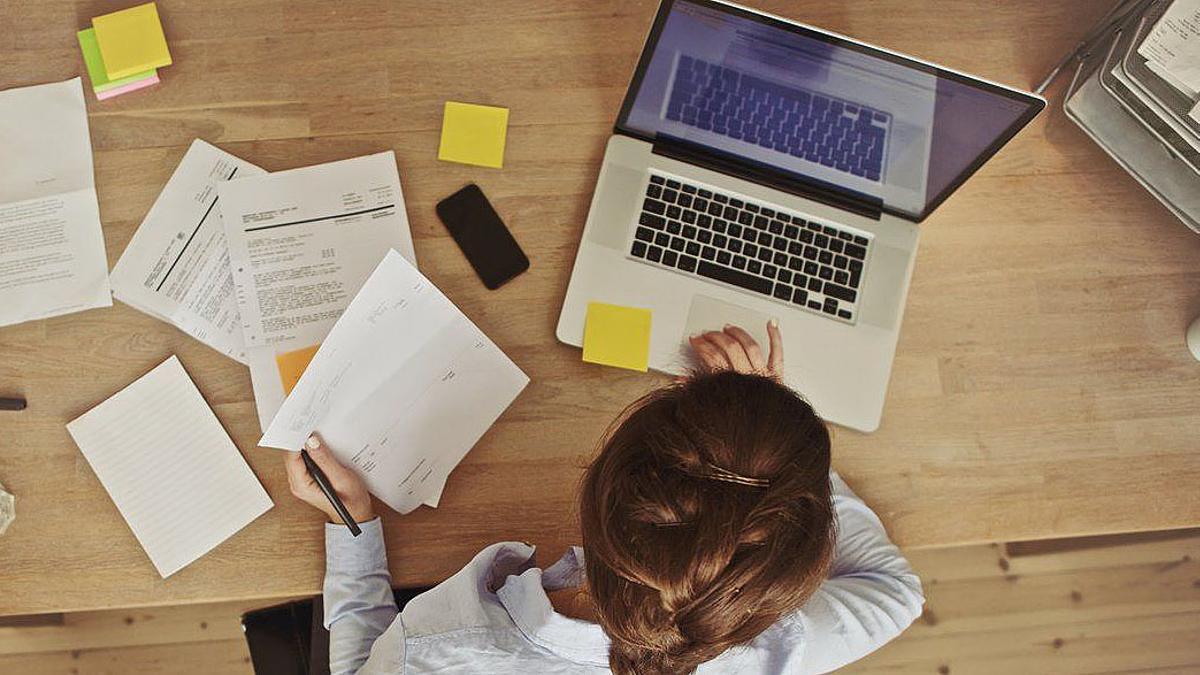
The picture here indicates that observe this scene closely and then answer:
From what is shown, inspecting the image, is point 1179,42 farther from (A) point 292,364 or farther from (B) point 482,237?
(A) point 292,364

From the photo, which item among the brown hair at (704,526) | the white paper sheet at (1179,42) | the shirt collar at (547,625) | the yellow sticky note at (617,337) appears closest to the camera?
the brown hair at (704,526)

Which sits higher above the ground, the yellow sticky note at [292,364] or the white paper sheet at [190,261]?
the white paper sheet at [190,261]

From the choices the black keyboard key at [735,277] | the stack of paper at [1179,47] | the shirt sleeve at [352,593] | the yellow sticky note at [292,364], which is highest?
the stack of paper at [1179,47]

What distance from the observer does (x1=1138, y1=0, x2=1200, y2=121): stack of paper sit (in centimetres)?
89

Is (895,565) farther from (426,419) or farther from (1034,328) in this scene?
(426,419)

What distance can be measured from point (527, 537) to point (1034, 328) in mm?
696

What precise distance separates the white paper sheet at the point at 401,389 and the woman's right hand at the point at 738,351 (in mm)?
222

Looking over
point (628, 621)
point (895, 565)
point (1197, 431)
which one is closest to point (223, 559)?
point (628, 621)

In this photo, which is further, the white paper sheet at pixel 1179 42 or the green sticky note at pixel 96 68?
the green sticky note at pixel 96 68

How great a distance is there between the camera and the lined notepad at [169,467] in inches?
37.3

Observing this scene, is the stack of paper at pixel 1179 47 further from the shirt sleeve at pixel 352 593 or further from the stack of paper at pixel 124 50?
the stack of paper at pixel 124 50

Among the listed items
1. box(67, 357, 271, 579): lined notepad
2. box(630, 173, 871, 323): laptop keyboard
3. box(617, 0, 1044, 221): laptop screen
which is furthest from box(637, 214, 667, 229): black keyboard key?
box(67, 357, 271, 579): lined notepad

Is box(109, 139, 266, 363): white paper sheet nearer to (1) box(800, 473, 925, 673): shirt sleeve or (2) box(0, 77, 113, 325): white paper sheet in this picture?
(2) box(0, 77, 113, 325): white paper sheet

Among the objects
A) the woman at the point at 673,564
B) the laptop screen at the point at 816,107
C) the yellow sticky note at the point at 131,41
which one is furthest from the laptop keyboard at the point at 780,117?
the yellow sticky note at the point at 131,41
